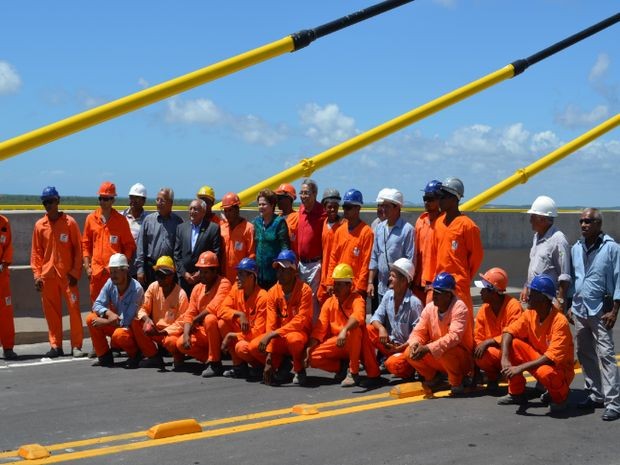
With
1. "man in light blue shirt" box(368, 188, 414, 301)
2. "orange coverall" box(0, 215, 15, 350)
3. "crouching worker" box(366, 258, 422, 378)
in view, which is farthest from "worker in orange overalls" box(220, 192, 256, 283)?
"orange coverall" box(0, 215, 15, 350)

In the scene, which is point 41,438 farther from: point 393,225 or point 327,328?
point 393,225

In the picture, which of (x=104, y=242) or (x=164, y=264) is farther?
(x=104, y=242)

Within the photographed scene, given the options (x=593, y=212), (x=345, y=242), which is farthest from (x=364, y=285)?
(x=593, y=212)

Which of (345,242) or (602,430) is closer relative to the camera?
(602,430)

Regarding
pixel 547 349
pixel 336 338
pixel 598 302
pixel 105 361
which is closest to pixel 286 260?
pixel 336 338

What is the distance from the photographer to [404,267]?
30.1 ft

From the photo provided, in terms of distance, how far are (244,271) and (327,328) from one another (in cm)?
102

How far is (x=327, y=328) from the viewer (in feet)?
30.5

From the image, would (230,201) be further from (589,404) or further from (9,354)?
(589,404)

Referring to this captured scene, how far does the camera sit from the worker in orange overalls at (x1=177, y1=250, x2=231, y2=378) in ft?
31.5

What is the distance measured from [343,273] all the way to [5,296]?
4.17 m

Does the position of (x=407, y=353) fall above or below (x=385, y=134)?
below

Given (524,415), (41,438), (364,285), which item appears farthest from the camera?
(364,285)

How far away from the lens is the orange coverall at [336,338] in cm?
897
